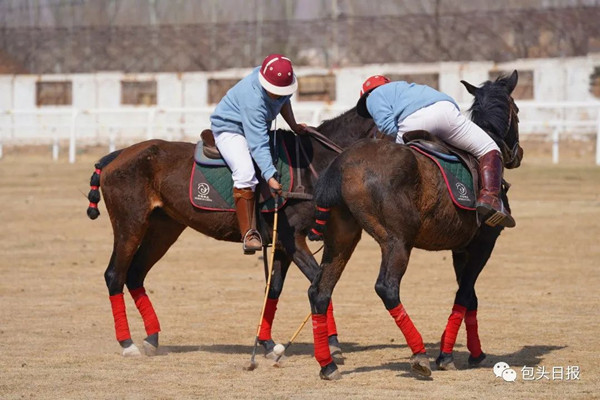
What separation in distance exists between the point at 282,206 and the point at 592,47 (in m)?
36.0

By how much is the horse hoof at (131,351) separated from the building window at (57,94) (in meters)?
31.1

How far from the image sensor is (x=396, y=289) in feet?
25.9

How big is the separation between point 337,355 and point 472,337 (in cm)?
115

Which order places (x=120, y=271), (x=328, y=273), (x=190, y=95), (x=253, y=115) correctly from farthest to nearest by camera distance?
(x=190, y=95) → (x=120, y=271) → (x=253, y=115) → (x=328, y=273)

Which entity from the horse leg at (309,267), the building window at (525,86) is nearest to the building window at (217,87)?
the building window at (525,86)

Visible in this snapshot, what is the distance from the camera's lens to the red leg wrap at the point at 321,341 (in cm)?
817

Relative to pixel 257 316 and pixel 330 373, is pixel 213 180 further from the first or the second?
pixel 257 316

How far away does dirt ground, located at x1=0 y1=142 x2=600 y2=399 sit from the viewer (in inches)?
314

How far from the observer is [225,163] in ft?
31.1

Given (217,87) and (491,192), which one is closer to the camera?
(491,192)

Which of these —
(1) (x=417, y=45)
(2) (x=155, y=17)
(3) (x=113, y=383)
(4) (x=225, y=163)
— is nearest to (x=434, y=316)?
(4) (x=225, y=163)

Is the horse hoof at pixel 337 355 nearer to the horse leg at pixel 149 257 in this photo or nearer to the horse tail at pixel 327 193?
the horse tail at pixel 327 193

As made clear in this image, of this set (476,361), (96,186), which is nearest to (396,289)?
(476,361)

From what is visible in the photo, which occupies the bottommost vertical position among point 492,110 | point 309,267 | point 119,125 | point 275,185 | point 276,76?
point 119,125
